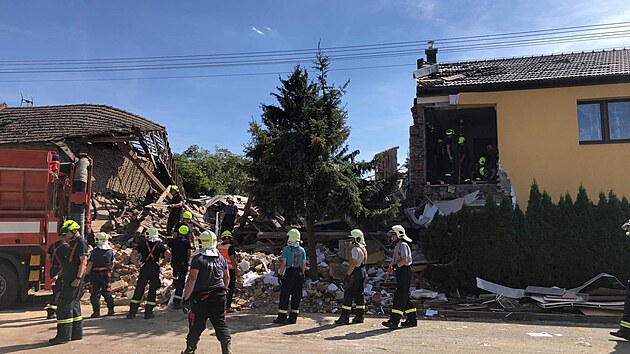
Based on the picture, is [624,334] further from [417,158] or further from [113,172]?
[113,172]

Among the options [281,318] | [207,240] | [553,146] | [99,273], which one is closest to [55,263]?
[99,273]

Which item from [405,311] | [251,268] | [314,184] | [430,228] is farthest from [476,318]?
[251,268]

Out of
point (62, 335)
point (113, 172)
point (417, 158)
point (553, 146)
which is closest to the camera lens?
point (62, 335)

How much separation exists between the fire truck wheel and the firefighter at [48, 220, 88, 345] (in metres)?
3.22

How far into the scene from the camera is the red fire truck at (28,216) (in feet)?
30.4

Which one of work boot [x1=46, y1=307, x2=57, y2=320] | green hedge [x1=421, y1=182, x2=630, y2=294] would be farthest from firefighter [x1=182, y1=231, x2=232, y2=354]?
green hedge [x1=421, y1=182, x2=630, y2=294]

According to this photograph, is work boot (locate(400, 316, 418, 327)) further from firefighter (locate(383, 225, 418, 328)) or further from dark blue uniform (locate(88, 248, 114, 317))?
dark blue uniform (locate(88, 248, 114, 317))

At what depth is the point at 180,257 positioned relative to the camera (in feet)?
30.5

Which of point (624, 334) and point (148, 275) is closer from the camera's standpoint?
point (624, 334)

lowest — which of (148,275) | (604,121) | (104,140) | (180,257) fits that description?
(148,275)

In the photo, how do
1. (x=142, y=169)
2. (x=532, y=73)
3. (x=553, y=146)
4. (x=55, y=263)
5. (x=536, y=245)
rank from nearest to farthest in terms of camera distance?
(x=55, y=263) → (x=536, y=245) → (x=553, y=146) → (x=532, y=73) → (x=142, y=169)

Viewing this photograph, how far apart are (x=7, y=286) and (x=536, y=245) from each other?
36.6ft

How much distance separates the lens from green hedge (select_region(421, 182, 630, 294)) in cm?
973

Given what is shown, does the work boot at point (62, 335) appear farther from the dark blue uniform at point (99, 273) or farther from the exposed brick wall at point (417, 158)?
the exposed brick wall at point (417, 158)
